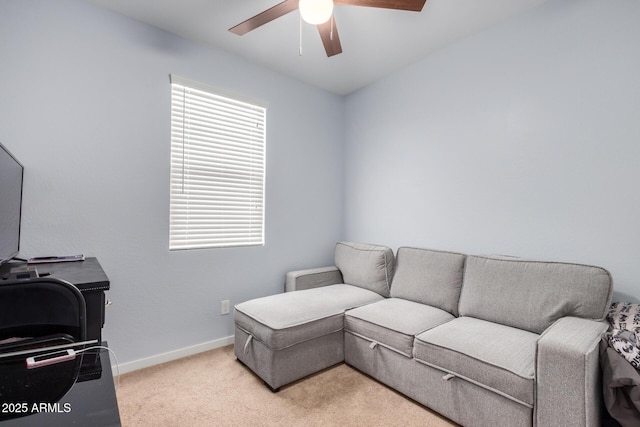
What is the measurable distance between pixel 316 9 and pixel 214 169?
157 cm

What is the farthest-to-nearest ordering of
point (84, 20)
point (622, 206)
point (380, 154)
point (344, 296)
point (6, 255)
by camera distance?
point (380, 154)
point (344, 296)
point (84, 20)
point (622, 206)
point (6, 255)

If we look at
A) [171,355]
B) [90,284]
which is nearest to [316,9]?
[90,284]

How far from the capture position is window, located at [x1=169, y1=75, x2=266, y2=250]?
2484 mm

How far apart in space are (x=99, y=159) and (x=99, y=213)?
14.9 inches

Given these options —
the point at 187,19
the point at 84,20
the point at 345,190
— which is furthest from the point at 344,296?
the point at 84,20

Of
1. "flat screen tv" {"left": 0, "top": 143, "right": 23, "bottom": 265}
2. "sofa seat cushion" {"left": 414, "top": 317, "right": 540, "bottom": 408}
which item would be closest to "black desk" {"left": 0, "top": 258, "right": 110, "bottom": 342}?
"flat screen tv" {"left": 0, "top": 143, "right": 23, "bottom": 265}

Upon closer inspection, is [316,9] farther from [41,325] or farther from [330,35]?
[41,325]

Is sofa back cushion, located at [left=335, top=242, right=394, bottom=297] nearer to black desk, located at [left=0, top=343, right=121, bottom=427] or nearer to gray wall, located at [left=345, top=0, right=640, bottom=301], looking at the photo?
gray wall, located at [left=345, top=0, right=640, bottom=301]

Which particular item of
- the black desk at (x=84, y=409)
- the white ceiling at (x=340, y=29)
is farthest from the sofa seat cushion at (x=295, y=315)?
the white ceiling at (x=340, y=29)

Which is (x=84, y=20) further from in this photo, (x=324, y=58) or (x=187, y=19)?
(x=324, y=58)

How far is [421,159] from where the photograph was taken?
9.41 ft

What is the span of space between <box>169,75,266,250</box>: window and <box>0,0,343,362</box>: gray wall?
8 cm

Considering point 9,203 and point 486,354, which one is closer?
point 9,203

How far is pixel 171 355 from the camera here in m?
2.40
